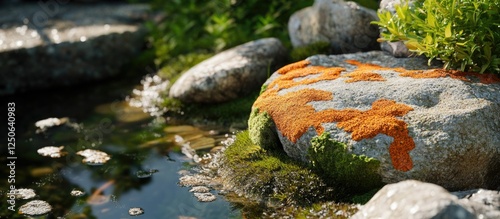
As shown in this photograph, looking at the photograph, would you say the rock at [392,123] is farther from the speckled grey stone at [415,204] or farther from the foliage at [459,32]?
the speckled grey stone at [415,204]

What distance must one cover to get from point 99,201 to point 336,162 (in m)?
3.62

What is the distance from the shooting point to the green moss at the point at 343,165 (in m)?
7.36

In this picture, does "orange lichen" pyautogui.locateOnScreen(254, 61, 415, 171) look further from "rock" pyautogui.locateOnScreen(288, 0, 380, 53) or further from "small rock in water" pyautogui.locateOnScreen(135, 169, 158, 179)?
"small rock in water" pyautogui.locateOnScreen(135, 169, 158, 179)

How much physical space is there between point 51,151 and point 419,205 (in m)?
7.34

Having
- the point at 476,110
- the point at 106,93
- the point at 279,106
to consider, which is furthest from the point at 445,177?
the point at 106,93

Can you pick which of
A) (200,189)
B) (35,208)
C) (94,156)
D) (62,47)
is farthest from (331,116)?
(62,47)

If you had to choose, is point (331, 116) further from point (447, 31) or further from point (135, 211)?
point (135, 211)

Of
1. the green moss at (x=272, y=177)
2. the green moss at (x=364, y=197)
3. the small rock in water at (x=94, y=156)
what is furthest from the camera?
the small rock in water at (x=94, y=156)

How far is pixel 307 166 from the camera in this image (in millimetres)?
8016

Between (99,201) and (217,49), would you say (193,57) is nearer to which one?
(217,49)

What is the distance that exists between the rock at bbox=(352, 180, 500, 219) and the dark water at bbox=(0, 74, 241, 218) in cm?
226

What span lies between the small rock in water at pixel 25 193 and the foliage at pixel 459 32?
6.19 meters

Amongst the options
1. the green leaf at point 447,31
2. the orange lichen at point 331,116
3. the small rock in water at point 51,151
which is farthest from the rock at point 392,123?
the small rock in water at point 51,151

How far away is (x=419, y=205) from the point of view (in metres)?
5.57
